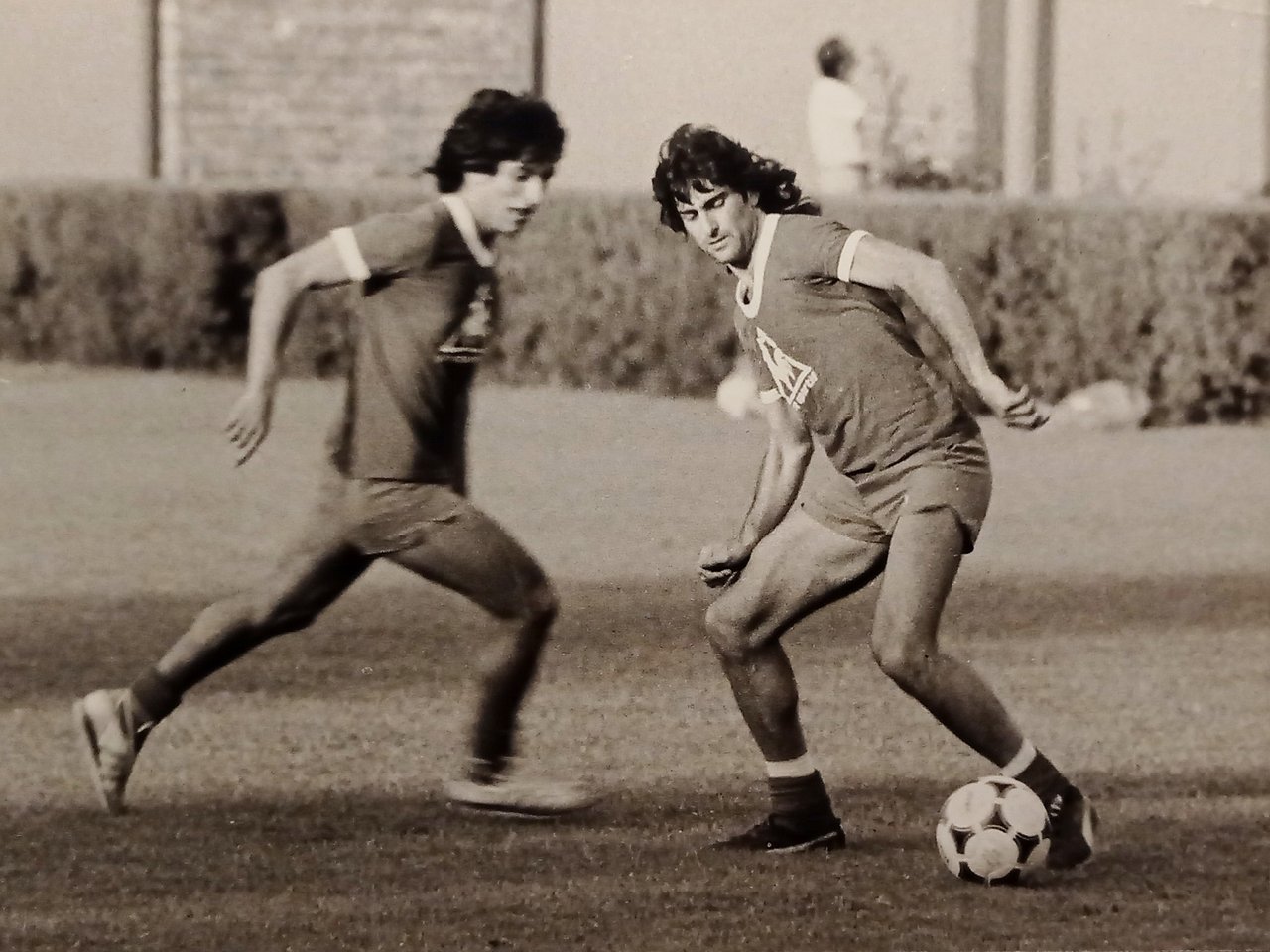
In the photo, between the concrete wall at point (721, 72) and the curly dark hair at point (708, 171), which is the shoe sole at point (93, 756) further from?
the concrete wall at point (721, 72)

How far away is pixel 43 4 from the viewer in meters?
20.4

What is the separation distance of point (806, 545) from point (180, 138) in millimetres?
15895

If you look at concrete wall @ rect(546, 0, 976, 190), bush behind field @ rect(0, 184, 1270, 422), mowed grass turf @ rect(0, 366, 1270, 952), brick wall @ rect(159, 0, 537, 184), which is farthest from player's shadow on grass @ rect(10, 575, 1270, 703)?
brick wall @ rect(159, 0, 537, 184)

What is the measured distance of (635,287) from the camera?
17.5m

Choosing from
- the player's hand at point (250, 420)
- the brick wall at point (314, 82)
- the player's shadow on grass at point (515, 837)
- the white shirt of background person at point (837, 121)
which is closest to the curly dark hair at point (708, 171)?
the player's hand at point (250, 420)

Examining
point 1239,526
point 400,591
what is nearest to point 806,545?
point 400,591

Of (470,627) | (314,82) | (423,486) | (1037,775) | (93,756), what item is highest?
(314,82)

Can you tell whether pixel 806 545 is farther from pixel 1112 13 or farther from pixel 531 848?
pixel 1112 13

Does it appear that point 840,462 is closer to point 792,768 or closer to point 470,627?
point 792,768

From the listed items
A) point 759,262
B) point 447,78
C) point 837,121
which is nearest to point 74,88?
point 447,78

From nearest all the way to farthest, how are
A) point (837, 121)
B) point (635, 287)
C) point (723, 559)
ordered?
point (723, 559), point (635, 287), point (837, 121)

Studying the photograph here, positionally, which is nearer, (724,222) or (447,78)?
(724,222)

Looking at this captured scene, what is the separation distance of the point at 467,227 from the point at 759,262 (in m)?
0.81

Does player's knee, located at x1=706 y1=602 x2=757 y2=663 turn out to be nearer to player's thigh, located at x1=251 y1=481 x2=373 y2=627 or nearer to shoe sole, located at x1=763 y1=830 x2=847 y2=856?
shoe sole, located at x1=763 y1=830 x2=847 y2=856
